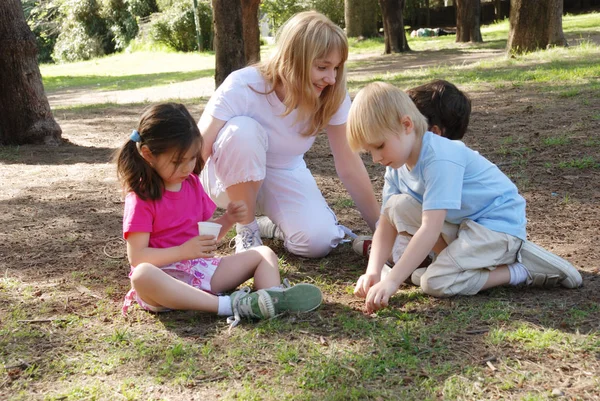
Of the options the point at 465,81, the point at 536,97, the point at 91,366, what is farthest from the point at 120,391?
the point at 465,81

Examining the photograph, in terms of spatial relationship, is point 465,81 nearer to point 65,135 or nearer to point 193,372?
point 65,135

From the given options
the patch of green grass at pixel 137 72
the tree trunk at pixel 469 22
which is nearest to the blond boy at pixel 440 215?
the patch of green grass at pixel 137 72

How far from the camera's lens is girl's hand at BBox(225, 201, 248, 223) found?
297 cm

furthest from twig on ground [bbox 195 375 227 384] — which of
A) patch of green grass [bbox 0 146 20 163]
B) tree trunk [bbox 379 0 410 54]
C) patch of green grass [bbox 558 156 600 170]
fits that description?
tree trunk [bbox 379 0 410 54]

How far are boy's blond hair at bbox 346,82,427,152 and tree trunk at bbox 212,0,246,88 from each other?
21.2ft

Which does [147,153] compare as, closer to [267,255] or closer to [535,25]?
[267,255]

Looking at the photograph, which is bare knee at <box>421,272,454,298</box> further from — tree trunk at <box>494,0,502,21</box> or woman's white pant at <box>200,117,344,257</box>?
tree trunk at <box>494,0,502,21</box>

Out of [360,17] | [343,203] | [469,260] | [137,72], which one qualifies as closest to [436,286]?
[469,260]

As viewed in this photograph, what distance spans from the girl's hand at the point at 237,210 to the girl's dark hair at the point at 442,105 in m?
0.99

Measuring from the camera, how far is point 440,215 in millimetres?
2771

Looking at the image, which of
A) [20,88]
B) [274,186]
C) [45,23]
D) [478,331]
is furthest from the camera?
[45,23]

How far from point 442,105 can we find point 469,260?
2.66 feet

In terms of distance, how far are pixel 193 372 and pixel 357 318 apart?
72 centimetres

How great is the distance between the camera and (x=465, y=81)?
8773 millimetres
